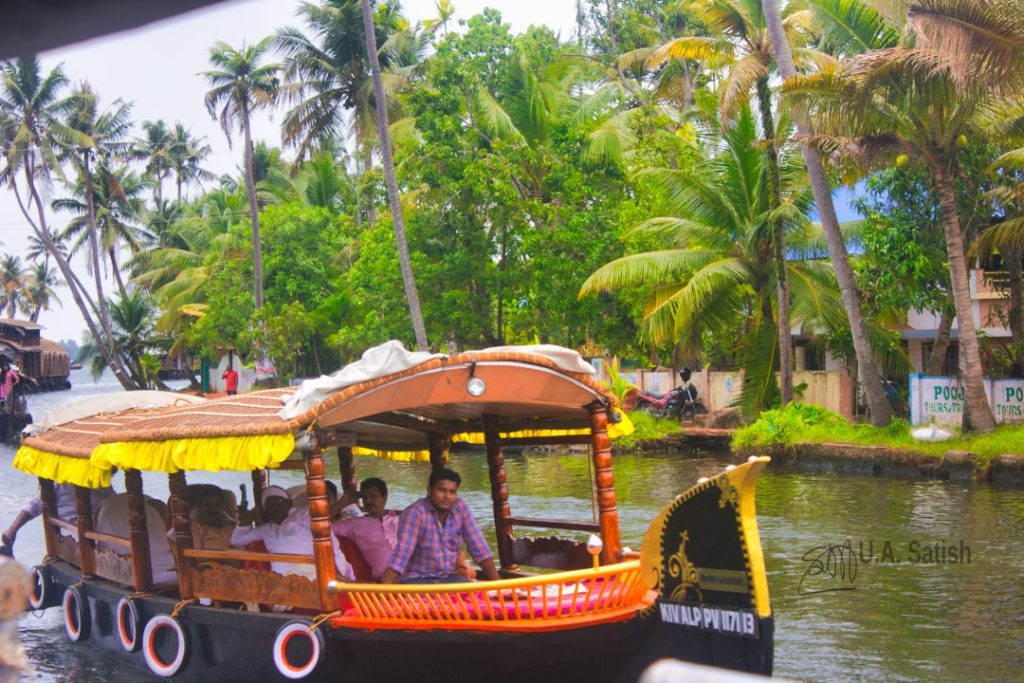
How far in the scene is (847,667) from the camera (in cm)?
891

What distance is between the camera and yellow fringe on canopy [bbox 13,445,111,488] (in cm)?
823

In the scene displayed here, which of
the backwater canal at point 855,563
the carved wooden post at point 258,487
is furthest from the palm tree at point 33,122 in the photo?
the carved wooden post at point 258,487

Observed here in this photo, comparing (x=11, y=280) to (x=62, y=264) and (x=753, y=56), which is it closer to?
(x=62, y=264)

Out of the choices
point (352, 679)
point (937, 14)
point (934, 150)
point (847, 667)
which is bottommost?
point (847, 667)

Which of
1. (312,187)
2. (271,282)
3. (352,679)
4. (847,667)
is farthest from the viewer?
(312,187)

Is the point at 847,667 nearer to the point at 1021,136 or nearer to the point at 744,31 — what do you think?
the point at 1021,136

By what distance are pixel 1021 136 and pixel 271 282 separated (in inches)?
941

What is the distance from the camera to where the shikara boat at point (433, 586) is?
247 inches

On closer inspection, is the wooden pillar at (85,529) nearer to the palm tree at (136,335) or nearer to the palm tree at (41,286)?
the palm tree at (136,335)

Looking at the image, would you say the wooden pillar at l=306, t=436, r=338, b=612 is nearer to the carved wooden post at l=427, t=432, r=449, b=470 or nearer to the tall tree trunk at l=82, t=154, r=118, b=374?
the carved wooden post at l=427, t=432, r=449, b=470

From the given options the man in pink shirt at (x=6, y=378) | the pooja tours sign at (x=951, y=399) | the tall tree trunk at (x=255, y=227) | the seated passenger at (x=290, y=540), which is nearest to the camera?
the seated passenger at (x=290, y=540)

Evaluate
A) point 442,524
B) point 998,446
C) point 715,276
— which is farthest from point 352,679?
point 715,276

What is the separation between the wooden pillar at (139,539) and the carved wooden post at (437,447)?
2.09m

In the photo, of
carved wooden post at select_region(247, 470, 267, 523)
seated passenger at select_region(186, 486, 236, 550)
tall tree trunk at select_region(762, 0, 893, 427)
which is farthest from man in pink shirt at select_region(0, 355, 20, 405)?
seated passenger at select_region(186, 486, 236, 550)
